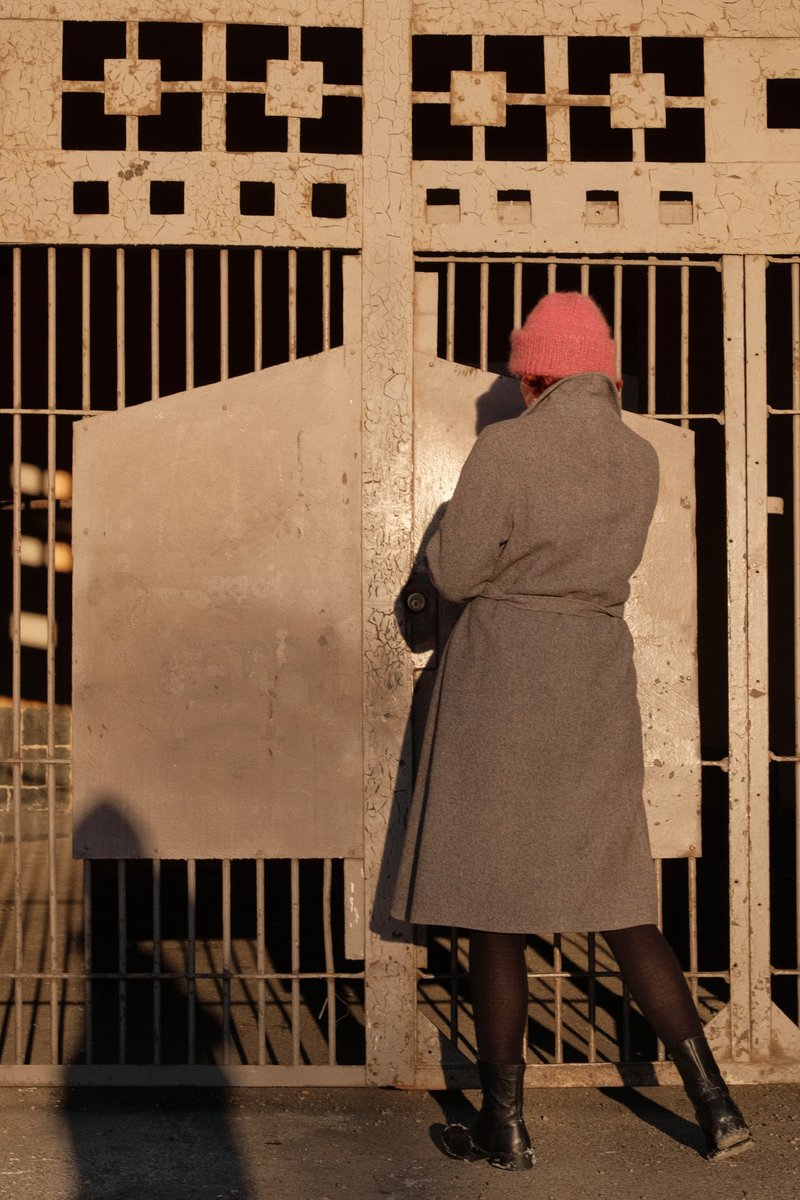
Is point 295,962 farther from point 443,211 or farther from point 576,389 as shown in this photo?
point 443,211

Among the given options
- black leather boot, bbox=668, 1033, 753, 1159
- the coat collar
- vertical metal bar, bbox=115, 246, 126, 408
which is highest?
vertical metal bar, bbox=115, 246, 126, 408

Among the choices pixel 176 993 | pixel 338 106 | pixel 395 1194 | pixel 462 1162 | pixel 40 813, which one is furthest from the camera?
pixel 40 813

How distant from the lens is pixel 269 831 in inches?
148

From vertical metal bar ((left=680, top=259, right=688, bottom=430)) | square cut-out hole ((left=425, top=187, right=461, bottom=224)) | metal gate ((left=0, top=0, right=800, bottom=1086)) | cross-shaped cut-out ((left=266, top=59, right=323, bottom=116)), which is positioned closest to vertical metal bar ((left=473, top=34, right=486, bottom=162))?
metal gate ((left=0, top=0, right=800, bottom=1086))

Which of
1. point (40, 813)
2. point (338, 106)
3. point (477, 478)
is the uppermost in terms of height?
point (338, 106)

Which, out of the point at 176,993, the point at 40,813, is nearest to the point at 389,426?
the point at 176,993

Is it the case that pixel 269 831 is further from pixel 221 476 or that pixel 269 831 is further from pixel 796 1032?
pixel 796 1032

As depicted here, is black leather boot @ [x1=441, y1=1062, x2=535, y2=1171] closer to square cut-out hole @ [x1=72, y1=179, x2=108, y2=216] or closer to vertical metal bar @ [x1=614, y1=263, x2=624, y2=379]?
vertical metal bar @ [x1=614, y1=263, x2=624, y2=379]

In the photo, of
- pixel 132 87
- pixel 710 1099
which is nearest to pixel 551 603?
pixel 710 1099

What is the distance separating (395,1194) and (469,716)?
41.3 inches

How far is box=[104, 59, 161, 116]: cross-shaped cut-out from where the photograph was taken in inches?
151

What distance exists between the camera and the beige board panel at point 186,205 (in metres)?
3.79

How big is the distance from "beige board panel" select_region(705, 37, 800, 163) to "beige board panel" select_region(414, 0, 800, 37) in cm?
4

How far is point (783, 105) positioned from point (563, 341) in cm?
486
